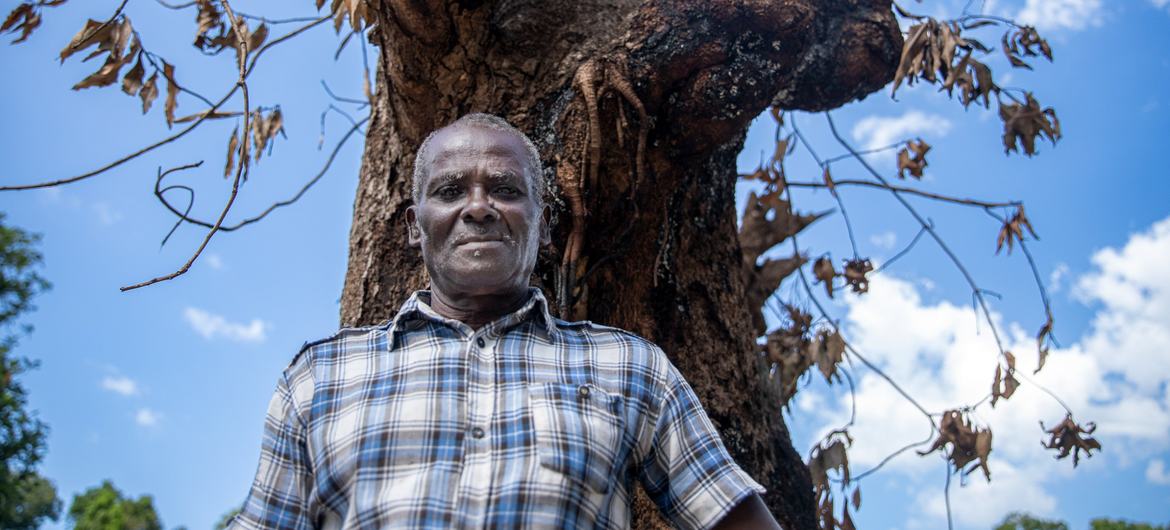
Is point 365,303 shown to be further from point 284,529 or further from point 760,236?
point 760,236

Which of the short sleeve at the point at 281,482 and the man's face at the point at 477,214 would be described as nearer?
the short sleeve at the point at 281,482

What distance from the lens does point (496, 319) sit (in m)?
2.09

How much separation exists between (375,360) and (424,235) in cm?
33

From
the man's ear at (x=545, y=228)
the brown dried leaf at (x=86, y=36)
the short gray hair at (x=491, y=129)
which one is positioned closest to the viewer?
the short gray hair at (x=491, y=129)

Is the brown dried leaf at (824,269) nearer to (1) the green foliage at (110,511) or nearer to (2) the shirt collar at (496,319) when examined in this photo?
(2) the shirt collar at (496,319)

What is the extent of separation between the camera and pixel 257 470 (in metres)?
1.91

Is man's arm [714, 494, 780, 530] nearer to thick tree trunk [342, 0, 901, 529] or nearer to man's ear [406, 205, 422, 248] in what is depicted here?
thick tree trunk [342, 0, 901, 529]

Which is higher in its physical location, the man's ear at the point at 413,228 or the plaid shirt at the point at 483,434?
the man's ear at the point at 413,228

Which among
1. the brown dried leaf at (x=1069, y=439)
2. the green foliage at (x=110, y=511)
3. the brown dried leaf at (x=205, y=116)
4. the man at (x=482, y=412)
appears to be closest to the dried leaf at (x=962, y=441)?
the brown dried leaf at (x=1069, y=439)

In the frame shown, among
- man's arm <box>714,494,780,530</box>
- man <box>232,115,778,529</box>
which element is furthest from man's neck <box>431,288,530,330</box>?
man's arm <box>714,494,780,530</box>

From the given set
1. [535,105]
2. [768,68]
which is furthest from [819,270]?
[535,105]

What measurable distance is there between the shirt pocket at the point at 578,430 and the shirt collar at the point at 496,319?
0.58 feet

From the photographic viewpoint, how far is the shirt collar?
199 cm

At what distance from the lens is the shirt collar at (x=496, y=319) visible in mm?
1993
